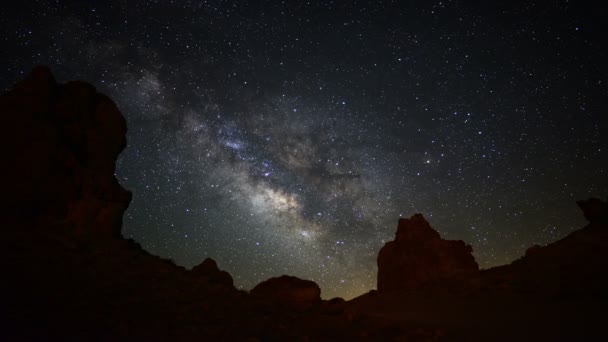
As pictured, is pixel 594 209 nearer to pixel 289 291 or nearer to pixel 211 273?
pixel 289 291

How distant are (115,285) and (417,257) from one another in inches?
1795

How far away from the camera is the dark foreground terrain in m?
10.5

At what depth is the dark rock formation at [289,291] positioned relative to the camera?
1537cm

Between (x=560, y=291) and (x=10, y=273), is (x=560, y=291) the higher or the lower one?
the higher one

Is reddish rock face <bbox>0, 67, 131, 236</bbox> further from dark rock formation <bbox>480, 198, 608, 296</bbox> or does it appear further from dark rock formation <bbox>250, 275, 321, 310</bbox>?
dark rock formation <bbox>480, 198, 608, 296</bbox>

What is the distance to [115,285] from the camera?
501 inches

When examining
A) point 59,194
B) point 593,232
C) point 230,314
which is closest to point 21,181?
point 59,194

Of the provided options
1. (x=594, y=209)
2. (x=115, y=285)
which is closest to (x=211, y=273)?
(x=115, y=285)

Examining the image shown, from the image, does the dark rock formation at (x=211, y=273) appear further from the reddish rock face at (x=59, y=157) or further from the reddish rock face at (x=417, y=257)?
the reddish rock face at (x=417, y=257)

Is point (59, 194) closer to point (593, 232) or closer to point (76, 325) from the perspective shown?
point (76, 325)

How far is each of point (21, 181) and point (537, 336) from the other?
23.1 meters

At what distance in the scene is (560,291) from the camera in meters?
22.8

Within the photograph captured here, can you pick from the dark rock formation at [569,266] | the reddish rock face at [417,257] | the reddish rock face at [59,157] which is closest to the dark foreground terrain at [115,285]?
the reddish rock face at [59,157]

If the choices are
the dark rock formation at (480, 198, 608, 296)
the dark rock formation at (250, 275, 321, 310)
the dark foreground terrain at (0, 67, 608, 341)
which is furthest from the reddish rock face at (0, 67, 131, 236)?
the dark rock formation at (480, 198, 608, 296)
